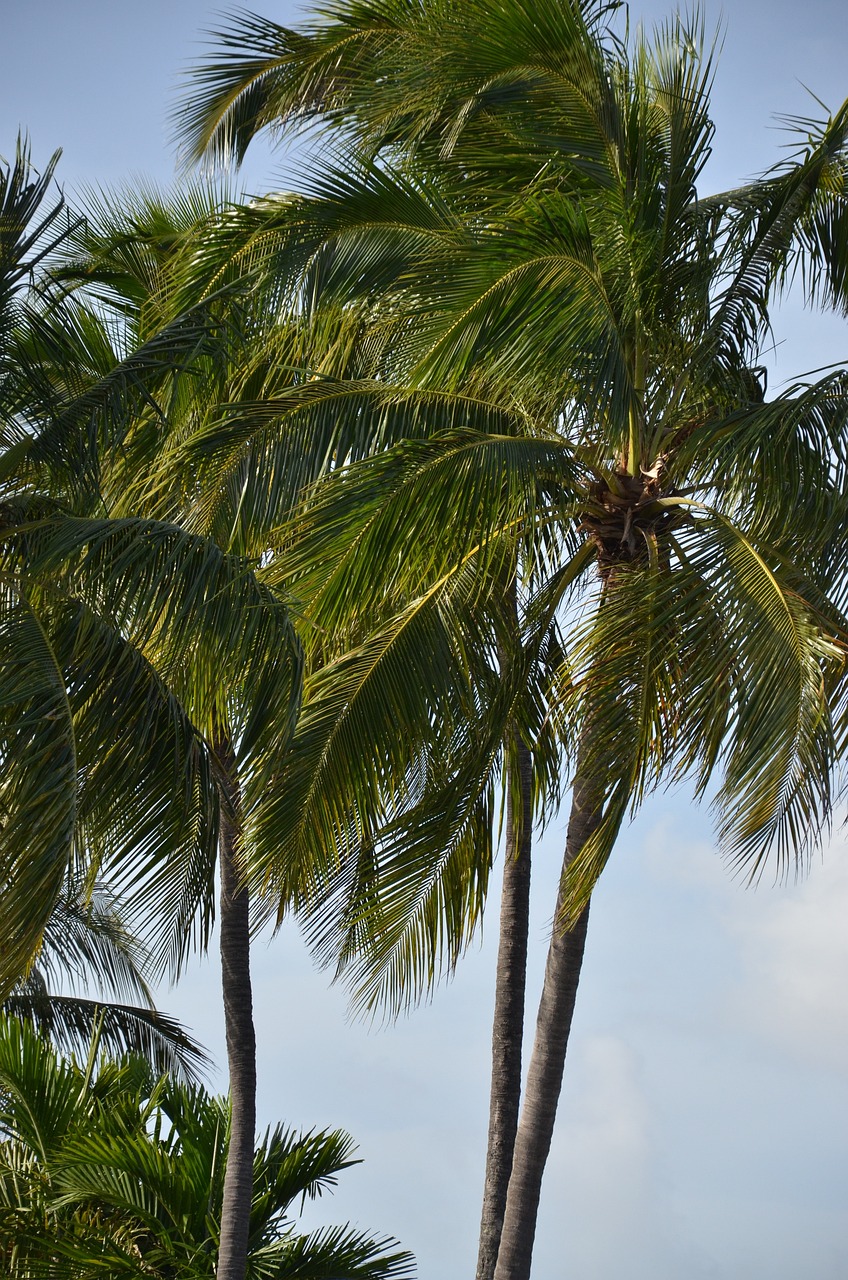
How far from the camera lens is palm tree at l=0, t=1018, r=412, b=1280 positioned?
33.1 feet

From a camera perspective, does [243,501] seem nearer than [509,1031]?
Yes

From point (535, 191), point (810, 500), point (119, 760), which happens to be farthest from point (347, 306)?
point (119, 760)

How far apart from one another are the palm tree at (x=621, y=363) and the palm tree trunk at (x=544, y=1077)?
0.06 ft

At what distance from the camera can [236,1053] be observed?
35.3ft

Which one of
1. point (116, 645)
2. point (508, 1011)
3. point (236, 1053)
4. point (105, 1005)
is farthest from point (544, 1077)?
point (105, 1005)

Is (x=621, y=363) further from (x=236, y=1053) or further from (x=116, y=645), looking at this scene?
(x=236, y=1053)

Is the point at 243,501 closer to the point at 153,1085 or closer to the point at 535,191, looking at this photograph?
the point at 535,191

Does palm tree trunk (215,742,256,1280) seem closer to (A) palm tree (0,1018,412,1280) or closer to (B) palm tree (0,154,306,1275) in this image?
(A) palm tree (0,1018,412,1280)

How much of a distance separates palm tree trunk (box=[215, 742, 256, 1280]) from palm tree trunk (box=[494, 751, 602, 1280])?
5.92 ft

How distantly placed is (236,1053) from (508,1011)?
2.07m

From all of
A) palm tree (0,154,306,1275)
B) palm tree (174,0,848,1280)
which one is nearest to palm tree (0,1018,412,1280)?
palm tree (174,0,848,1280)

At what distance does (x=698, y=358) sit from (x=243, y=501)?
2.96 metres

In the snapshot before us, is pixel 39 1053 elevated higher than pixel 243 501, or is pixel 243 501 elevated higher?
pixel 243 501

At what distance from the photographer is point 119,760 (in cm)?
661
